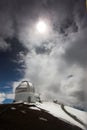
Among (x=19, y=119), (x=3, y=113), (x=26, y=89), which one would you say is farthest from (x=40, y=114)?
(x=26, y=89)

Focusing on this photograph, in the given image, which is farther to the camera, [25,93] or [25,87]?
[25,87]

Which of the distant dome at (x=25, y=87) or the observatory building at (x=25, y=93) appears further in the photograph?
the distant dome at (x=25, y=87)

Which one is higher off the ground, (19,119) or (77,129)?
(19,119)

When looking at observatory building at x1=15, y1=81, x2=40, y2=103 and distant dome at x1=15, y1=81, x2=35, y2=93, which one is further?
distant dome at x1=15, y1=81, x2=35, y2=93

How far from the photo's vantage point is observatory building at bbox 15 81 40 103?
24467 millimetres

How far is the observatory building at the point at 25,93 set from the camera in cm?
2447

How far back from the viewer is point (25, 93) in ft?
80.4

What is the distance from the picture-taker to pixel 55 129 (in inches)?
479

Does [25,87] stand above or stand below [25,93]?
above

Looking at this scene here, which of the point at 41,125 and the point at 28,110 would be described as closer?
the point at 41,125

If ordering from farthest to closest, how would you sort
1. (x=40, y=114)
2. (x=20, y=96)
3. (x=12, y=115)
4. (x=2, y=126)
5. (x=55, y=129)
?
(x=20, y=96), (x=40, y=114), (x=12, y=115), (x=55, y=129), (x=2, y=126)

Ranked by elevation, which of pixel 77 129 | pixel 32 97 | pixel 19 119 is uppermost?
pixel 32 97

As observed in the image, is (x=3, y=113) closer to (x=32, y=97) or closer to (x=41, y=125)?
(x=41, y=125)

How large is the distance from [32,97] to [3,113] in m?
11.6
